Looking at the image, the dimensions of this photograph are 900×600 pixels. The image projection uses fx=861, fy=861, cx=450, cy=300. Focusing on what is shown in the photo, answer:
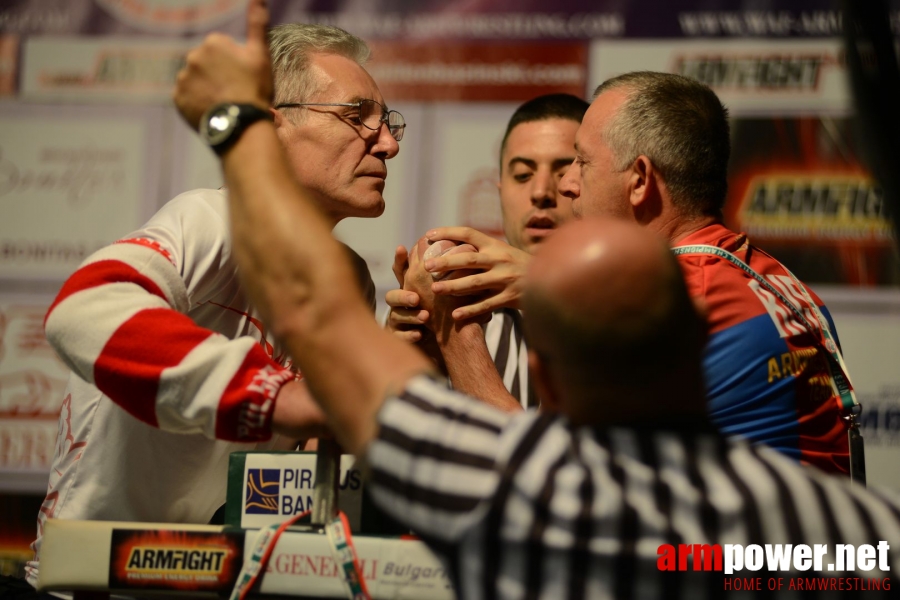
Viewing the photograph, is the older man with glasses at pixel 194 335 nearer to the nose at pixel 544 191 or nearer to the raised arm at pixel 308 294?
the raised arm at pixel 308 294

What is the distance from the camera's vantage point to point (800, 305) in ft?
5.78

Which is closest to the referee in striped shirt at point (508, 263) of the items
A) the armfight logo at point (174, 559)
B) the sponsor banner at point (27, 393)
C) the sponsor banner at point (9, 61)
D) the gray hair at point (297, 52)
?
the gray hair at point (297, 52)

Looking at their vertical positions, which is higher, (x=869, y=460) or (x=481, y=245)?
(x=481, y=245)

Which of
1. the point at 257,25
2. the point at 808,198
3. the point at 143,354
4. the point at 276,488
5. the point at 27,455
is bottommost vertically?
the point at 27,455

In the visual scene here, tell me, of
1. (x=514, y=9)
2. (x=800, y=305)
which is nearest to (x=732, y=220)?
(x=514, y=9)

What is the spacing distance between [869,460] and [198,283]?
2635mm

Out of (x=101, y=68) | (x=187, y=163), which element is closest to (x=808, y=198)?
(x=187, y=163)

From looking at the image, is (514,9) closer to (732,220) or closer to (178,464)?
(732,220)

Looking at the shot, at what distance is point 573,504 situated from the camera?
0.85 metres

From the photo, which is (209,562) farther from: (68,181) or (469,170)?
(68,181)

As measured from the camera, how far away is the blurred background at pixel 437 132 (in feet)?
10.8

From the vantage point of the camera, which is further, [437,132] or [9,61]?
[9,61]

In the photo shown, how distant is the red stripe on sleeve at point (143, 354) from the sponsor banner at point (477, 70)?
238cm

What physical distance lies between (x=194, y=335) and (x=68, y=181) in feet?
9.10
